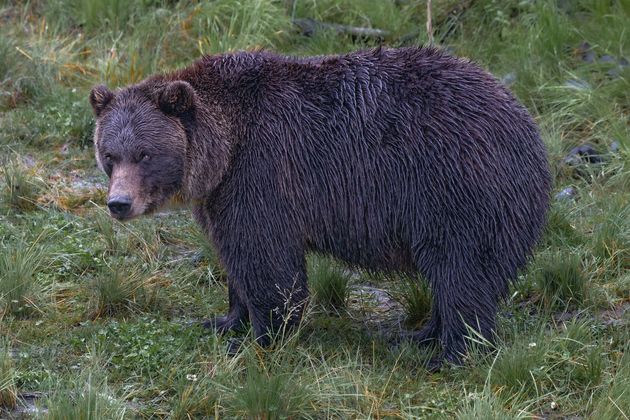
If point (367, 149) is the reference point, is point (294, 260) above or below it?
below

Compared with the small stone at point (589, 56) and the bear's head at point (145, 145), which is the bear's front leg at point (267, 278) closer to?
the bear's head at point (145, 145)

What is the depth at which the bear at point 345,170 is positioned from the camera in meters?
5.99

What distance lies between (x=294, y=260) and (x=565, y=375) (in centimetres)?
167

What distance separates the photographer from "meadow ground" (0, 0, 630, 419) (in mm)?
5461

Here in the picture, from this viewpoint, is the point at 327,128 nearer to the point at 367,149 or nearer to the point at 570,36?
the point at 367,149

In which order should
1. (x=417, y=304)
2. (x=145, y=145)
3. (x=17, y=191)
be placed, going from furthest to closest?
(x=17, y=191), (x=417, y=304), (x=145, y=145)

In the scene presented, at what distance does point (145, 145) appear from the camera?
609cm

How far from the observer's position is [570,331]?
19.4ft

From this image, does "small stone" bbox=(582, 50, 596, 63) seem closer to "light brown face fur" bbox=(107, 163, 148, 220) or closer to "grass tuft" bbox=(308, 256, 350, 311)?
"grass tuft" bbox=(308, 256, 350, 311)

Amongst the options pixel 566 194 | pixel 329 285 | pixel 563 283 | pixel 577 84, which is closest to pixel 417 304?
pixel 329 285

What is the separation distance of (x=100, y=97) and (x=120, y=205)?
0.74m

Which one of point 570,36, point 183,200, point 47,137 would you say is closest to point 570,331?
point 183,200

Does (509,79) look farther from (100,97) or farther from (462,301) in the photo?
(100,97)

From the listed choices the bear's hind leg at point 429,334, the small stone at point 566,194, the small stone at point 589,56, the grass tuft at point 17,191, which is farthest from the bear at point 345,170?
the small stone at point 589,56
